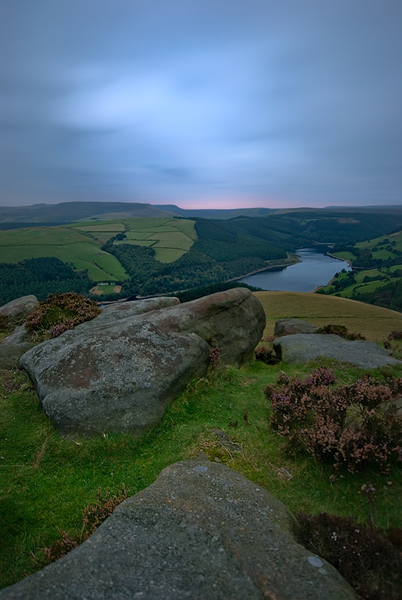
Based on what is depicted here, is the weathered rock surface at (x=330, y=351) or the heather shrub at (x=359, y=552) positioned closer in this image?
the heather shrub at (x=359, y=552)

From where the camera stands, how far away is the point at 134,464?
7035 millimetres

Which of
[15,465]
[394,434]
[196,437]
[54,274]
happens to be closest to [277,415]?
[196,437]

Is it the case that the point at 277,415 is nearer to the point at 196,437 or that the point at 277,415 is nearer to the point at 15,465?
the point at 196,437

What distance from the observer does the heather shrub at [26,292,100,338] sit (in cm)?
1420

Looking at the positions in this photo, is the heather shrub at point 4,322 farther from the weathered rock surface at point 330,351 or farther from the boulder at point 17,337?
the weathered rock surface at point 330,351

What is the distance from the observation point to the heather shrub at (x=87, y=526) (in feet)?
14.9

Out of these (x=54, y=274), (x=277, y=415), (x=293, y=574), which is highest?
(x=293, y=574)

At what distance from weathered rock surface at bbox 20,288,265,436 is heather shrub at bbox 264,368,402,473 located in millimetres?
3081

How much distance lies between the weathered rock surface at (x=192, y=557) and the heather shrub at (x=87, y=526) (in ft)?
2.26

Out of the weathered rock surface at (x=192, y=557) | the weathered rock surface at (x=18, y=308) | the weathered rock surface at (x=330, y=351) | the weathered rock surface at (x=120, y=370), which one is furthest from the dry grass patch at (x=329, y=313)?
the weathered rock surface at (x=192, y=557)

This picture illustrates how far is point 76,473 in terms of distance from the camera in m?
6.90

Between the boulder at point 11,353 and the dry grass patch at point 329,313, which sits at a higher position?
the boulder at point 11,353

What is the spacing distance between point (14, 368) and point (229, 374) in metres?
8.41

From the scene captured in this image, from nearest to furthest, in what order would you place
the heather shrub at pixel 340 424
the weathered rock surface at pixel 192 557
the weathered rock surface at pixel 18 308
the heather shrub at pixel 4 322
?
the weathered rock surface at pixel 192 557 → the heather shrub at pixel 340 424 → the heather shrub at pixel 4 322 → the weathered rock surface at pixel 18 308
